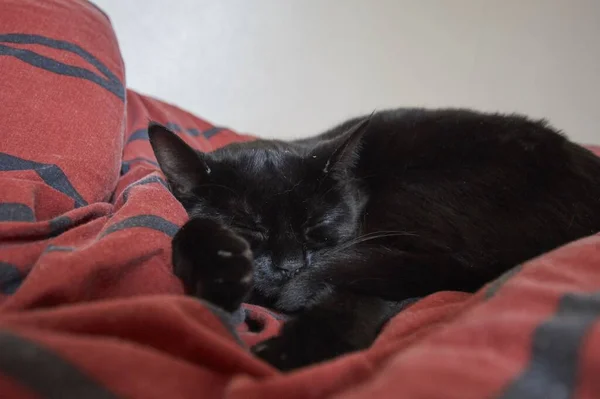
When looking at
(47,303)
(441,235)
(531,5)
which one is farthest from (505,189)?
(531,5)

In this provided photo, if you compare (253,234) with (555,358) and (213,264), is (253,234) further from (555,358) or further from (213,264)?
(555,358)

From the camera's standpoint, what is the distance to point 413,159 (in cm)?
98

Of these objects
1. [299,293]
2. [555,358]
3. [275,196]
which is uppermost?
[555,358]

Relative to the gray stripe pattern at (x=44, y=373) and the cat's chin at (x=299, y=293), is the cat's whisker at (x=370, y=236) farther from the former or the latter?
the gray stripe pattern at (x=44, y=373)

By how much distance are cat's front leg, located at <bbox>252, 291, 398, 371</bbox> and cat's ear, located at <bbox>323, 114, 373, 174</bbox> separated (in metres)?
0.31

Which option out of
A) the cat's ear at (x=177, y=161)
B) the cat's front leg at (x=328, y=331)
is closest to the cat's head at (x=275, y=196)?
the cat's ear at (x=177, y=161)

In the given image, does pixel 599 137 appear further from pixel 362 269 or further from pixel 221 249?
pixel 221 249

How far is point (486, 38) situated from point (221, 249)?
1887 millimetres

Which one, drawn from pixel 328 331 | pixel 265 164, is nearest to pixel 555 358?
pixel 328 331

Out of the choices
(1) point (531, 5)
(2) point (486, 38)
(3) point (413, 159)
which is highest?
(1) point (531, 5)

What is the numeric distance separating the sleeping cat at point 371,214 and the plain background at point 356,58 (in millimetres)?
1013

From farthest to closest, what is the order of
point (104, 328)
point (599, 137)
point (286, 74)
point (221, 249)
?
point (599, 137)
point (286, 74)
point (221, 249)
point (104, 328)

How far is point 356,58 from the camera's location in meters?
2.04

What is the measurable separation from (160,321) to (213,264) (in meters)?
0.17
